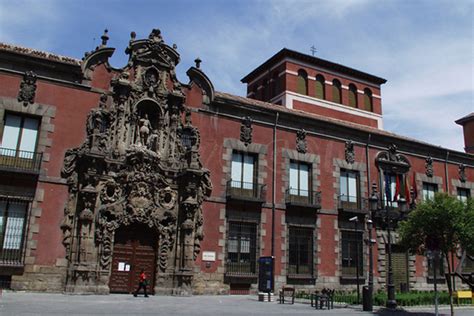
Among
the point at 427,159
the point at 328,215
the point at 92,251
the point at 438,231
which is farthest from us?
the point at 427,159

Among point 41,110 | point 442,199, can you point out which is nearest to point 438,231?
point 442,199

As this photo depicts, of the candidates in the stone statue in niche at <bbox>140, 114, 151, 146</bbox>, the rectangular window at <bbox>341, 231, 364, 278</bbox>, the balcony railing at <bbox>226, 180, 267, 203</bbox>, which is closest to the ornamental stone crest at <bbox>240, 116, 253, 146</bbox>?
the balcony railing at <bbox>226, 180, 267, 203</bbox>

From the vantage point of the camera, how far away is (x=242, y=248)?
79.4 ft

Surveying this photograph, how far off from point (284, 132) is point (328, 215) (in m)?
5.49

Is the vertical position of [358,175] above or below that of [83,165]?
above

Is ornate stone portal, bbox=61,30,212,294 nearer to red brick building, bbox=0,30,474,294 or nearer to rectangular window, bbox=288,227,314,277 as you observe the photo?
red brick building, bbox=0,30,474,294

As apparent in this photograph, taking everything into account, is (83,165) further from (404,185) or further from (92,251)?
(404,185)

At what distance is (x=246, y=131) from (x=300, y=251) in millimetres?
7339

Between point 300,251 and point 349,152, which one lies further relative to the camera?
point 349,152

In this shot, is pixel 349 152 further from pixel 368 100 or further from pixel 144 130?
pixel 144 130

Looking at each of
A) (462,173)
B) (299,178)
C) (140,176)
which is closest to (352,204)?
(299,178)

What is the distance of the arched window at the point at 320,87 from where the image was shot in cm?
3547

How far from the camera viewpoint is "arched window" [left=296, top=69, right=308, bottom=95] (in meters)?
34.8

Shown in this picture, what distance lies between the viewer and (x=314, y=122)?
2795 cm
